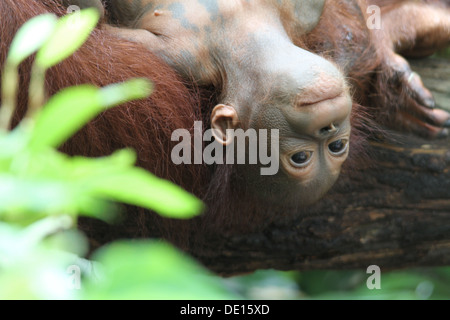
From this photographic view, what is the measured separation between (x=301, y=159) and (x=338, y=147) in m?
0.14

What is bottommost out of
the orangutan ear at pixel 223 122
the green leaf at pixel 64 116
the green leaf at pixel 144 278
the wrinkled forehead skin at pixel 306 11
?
the green leaf at pixel 144 278

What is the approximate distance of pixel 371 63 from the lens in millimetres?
2479

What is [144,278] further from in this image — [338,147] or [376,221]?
[376,221]

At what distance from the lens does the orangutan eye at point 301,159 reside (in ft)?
6.34

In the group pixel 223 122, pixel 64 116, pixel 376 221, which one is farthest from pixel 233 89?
pixel 64 116

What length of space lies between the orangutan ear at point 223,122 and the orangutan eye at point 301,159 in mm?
211

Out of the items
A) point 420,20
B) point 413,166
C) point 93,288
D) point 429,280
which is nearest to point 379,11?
point 420,20

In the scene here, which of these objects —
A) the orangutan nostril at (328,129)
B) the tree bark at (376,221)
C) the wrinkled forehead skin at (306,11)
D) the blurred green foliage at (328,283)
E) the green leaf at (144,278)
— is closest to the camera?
the green leaf at (144,278)

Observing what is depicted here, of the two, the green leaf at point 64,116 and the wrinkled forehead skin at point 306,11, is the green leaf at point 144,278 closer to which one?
the green leaf at point 64,116

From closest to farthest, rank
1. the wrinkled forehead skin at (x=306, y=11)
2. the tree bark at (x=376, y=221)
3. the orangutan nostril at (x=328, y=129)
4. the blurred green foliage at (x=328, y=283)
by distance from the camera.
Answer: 1. the orangutan nostril at (x=328, y=129)
2. the wrinkled forehead skin at (x=306, y=11)
3. the tree bark at (x=376, y=221)
4. the blurred green foliage at (x=328, y=283)

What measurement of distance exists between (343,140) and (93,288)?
57.5 inches

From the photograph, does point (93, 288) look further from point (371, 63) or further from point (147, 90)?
point (371, 63)

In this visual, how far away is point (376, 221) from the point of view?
2.63m

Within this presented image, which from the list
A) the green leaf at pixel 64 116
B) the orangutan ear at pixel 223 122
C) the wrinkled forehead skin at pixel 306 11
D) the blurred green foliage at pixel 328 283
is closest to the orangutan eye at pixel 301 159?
the orangutan ear at pixel 223 122
